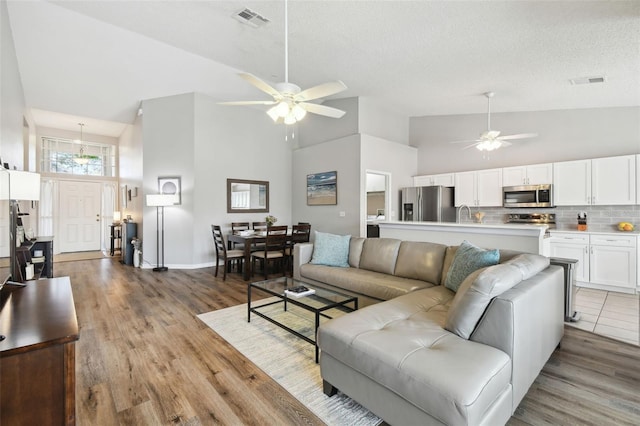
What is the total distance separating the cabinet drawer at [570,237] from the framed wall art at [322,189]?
152 inches

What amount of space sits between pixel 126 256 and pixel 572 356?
7.46 m

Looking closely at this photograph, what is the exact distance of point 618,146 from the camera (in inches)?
185

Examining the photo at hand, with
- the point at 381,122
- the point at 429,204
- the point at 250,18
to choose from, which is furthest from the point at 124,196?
the point at 429,204

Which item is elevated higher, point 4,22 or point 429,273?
point 4,22

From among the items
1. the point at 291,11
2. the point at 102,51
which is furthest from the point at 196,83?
the point at 291,11

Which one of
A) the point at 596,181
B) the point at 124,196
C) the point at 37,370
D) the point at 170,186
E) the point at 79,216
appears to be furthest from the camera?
the point at 79,216

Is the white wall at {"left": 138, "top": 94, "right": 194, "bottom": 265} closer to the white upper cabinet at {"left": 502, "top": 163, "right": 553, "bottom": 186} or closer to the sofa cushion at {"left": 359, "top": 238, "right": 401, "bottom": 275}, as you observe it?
the sofa cushion at {"left": 359, "top": 238, "right": 401, "bottom": 275}

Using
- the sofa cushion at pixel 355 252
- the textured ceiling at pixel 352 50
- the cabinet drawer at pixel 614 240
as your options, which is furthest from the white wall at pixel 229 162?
the cabinet drawer at pixel 614 240

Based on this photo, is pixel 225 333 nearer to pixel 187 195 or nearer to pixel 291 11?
pixel 291 11

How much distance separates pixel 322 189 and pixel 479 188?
3.26 meters

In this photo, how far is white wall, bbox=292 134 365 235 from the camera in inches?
234

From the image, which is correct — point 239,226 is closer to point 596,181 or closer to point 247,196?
point 247,196

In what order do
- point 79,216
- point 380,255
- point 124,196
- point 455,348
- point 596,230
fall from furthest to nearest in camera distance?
point 79,216, point 124,196, point 596,230, point 380,255, point 455,348

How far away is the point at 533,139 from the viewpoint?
217 inches
